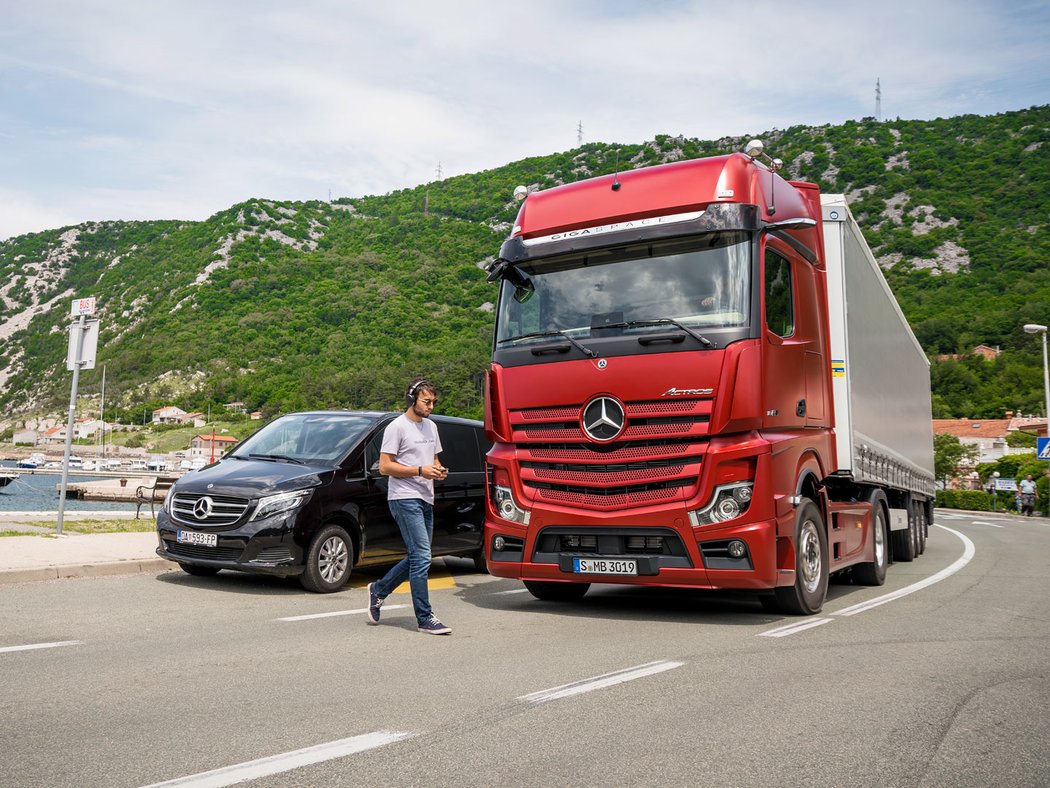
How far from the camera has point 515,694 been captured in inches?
206

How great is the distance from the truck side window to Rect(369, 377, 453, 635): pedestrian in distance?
2853mm

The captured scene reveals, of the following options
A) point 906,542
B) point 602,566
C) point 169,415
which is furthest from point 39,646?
point 169,415

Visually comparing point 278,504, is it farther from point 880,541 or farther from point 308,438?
point 880,541

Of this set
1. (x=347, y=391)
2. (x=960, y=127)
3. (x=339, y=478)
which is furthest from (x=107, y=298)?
(x=339, y=478)

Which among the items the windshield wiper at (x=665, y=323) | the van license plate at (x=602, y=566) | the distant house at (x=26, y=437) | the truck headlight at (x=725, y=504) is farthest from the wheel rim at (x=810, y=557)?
the distant house at (x=26, y=437)

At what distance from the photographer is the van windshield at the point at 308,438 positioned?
1073 cm

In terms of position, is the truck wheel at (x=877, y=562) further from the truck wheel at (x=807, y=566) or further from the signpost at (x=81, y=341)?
the signpost at (x=81, y=341)

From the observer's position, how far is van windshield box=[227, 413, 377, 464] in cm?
1073

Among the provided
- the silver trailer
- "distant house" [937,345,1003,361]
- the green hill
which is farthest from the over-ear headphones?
"distant house" [937,345,1003,361]

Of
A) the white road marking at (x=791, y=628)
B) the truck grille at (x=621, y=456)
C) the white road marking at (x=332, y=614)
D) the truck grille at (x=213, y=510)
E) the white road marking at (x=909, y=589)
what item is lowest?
the white road marking at (x=332, y=614)

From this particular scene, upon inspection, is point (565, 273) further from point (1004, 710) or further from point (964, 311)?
point (964, 311)

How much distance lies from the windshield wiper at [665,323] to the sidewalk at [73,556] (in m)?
6.31

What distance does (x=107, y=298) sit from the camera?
13438 cm

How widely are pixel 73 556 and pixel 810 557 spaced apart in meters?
8.09
